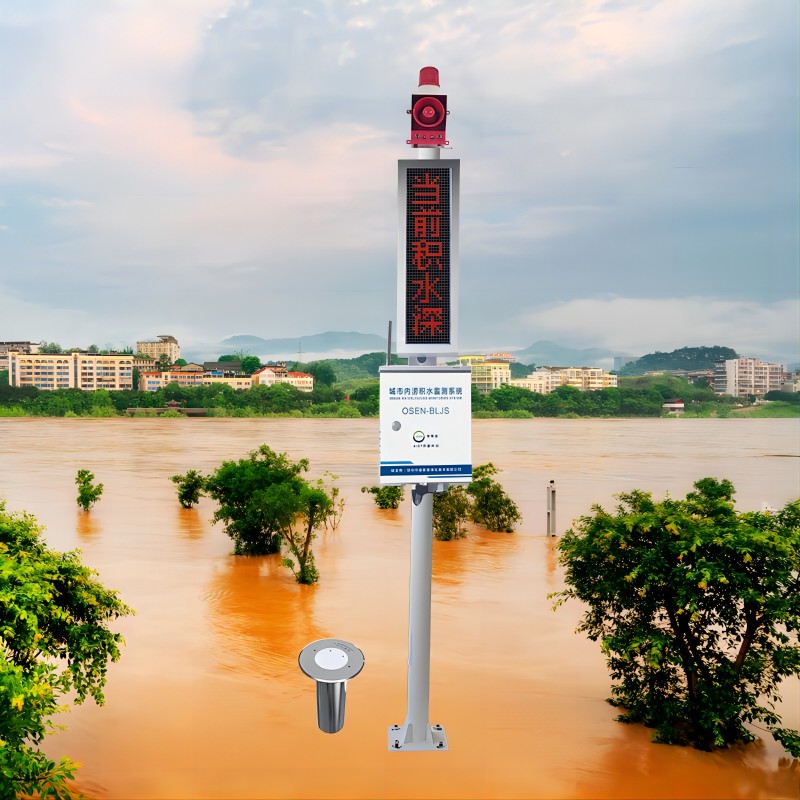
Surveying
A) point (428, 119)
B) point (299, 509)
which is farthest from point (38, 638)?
point (299, 509)

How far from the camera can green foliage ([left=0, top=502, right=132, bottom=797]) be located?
174 cm

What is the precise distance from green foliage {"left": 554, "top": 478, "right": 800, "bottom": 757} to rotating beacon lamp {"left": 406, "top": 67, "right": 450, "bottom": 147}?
1.49m

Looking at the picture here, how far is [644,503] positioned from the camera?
271 centimetres

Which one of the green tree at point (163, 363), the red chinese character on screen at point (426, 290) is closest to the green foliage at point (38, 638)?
the red chinese character on screen at point (426, 290)

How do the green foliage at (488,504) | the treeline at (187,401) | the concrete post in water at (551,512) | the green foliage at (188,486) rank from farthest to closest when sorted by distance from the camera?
the treeline at (187,401), the green foliage at (188,486), the green foliage at (488,504), the concrete post in water at (551,512)

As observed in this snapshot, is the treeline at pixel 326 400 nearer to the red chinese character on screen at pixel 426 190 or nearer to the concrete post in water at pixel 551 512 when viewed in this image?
the concrete post in water at pixel 551 512

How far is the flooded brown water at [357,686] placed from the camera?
95.0 inches

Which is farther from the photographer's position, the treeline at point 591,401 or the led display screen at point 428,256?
the treeline at point 591,401

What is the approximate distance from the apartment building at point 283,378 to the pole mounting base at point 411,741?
1375 cm

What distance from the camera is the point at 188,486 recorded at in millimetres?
7957

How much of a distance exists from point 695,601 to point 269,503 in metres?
3.30

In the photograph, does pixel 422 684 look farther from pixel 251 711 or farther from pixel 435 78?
pixel 435 78

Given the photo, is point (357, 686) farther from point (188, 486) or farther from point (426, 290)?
point (188, 486)

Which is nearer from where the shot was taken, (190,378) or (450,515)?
(450,515)
